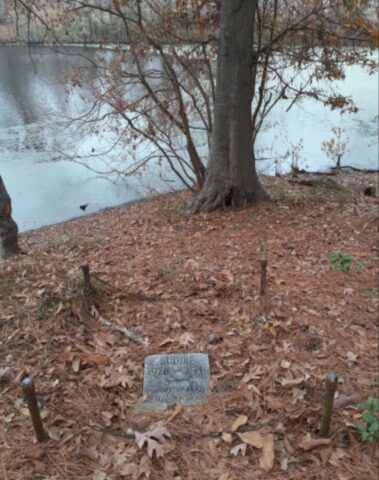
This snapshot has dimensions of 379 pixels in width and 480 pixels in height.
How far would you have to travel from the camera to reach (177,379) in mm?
2824

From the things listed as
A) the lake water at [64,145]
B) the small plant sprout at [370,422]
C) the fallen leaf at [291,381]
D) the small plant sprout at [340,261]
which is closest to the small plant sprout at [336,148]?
the lake water at [64,145]

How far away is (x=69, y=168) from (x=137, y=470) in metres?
13.6

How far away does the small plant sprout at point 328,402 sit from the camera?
2.07 m

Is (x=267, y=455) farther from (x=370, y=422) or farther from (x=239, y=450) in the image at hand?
(x=370, y=422)

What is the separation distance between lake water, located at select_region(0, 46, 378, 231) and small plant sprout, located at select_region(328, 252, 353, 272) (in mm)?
7512

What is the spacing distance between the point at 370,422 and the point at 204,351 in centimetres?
123

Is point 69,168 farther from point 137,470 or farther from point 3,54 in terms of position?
point 137,470

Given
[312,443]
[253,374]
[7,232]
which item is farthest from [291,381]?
[7,232]

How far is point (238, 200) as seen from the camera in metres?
6.83

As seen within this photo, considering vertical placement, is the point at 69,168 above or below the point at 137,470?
above

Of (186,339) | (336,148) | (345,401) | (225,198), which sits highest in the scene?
(336,148)

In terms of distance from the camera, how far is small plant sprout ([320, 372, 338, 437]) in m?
2.07

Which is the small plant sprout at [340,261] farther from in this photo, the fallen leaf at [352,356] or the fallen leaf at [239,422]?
the fallen leaf at [239,422]

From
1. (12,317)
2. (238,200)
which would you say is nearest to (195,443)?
(12,317)
